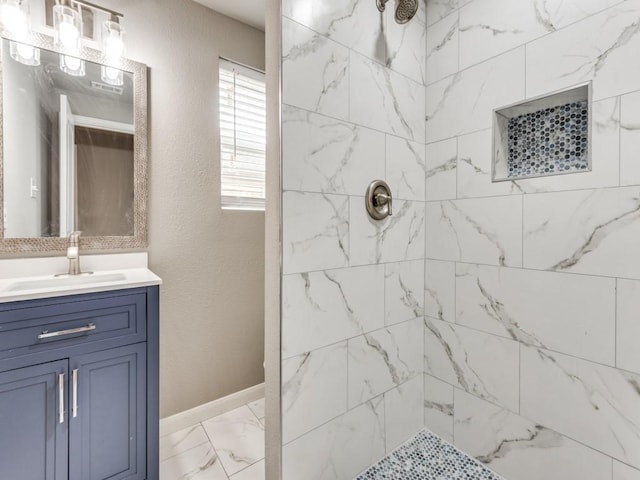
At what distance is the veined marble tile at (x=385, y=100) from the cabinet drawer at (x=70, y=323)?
132 centimetres

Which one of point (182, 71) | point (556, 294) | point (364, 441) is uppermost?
point (182, 71)

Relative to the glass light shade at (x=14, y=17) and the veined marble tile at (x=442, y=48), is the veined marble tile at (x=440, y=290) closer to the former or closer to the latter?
the veined marble tile at (x=442, y=48)

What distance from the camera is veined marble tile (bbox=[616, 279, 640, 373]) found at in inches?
42.6

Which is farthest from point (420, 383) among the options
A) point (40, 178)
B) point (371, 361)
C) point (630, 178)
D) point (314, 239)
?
point (40, 178)

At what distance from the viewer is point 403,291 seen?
5.50 ft

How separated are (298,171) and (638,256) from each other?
1.27 meters

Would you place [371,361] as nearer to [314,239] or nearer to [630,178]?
[314,239]

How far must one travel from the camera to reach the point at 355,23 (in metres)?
1.43

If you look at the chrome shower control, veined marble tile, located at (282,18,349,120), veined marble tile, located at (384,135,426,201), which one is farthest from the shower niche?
veined marble tile, located at (282,18,349,120)

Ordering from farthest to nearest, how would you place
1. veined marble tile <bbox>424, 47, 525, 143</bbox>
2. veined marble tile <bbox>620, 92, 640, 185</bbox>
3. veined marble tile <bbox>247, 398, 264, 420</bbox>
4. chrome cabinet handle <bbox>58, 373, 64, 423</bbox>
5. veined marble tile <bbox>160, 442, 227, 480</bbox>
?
veined marble tile <bbox>247, 398, 264, 420</bbox> < veined marble tile <bbox>160, 442, 227, 480</bbox> < veined marble tile <bbox>424, 47, 525, 143</bbox> < chrome cabinet handle <bbox>58, 373, 64, 423</bbox> < veined marble tile <bbox>620, 92, 640, 185</bbox>

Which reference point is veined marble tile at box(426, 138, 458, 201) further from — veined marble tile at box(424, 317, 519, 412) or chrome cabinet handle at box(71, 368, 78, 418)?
chrome cabinet handle at box(71, 368, 78, 418)

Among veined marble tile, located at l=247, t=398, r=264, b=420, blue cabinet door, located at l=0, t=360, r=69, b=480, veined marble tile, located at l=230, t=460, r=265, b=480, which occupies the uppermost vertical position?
blue cabinet door, located at l=0, t=360, r=69, b=480

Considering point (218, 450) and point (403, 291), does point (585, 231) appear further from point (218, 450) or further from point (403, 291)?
point (218, 450)

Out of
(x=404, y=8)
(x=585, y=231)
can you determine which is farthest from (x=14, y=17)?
(x=585, y=231)
